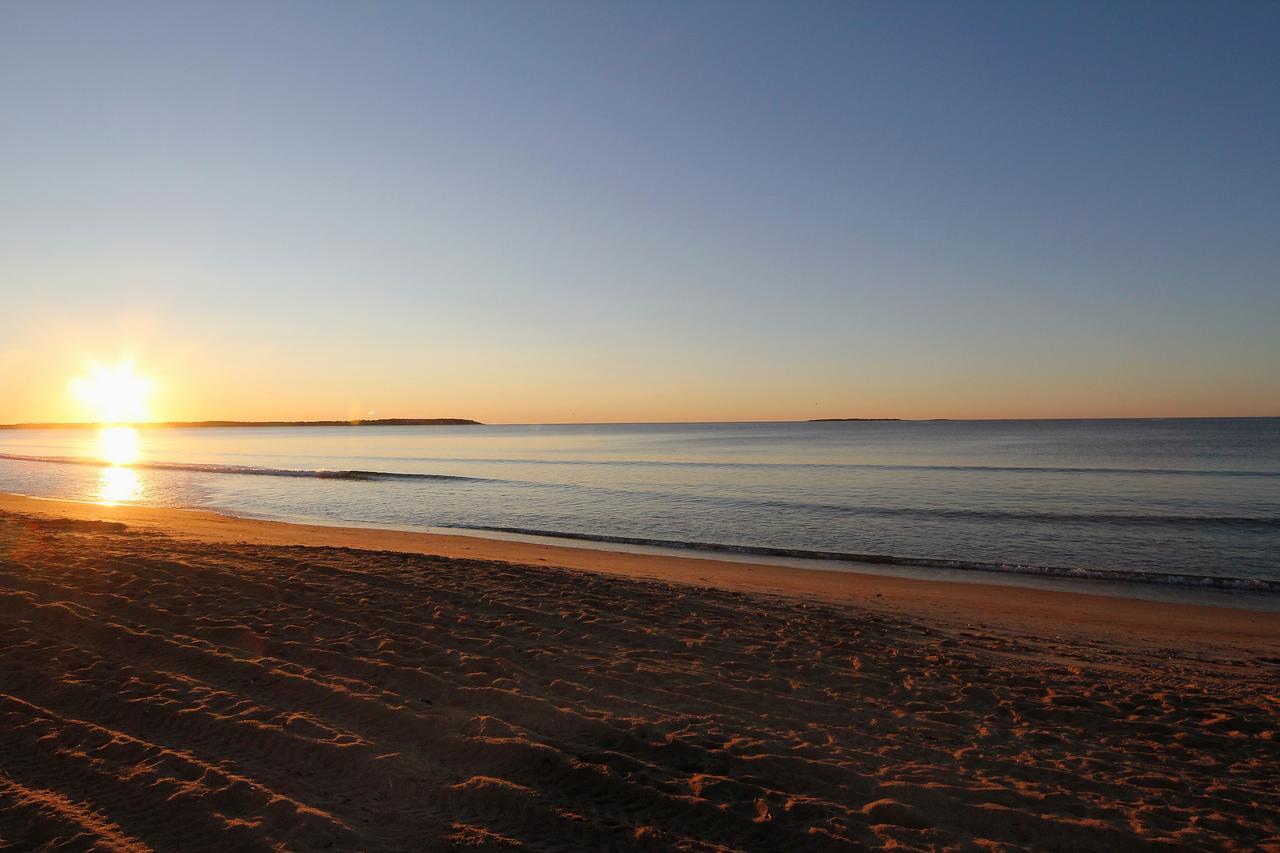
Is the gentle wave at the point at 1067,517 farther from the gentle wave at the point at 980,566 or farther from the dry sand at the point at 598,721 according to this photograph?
the dry sand at the point at 598,721

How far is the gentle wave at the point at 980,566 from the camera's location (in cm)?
1475

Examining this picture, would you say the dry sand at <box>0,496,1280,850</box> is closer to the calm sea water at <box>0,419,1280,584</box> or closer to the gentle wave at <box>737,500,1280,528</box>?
the calm sea water at <box>0,419,1280,584</box>

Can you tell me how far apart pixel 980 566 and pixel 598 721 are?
13410 millimetres

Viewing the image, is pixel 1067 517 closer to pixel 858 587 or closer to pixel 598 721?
pixel 858 587

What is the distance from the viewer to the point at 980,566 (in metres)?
16.5

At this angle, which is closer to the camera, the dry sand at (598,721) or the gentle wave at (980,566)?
the dry sand at (598,721)

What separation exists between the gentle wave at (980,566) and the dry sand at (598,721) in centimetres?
347

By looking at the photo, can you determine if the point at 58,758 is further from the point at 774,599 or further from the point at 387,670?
the point at 774,599

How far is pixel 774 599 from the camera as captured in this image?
40.1ft

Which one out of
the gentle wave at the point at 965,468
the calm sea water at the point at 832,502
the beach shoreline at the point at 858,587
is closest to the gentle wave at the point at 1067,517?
the calm sea water at the point at 832,502

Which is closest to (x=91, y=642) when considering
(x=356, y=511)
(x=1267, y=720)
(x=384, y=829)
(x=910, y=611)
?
(x=384, y=829)

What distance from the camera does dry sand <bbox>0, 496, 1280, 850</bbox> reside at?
4508 mm

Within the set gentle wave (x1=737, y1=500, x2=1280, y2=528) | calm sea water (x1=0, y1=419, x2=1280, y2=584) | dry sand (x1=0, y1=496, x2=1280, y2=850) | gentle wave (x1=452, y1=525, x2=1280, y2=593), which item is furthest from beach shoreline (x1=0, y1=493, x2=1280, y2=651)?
gentle wave (x1=737, y1=500, x2=1280, y2=528)

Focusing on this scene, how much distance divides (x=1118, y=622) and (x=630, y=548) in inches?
439
